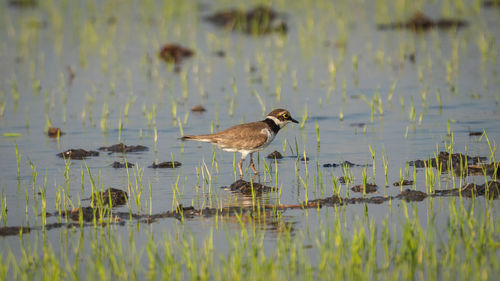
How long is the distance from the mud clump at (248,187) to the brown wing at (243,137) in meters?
1.26

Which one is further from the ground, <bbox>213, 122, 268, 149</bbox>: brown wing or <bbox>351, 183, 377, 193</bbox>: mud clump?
<bbox>213, 122, 268, 149</bbox>: brown wing

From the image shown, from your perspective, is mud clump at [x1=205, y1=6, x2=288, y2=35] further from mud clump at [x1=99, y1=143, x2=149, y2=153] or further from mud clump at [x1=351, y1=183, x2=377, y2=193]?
mud clump at [x1=351, y1=183, x2=377, y2=193]

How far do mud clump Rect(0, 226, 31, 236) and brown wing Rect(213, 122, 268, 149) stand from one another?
12.4ft

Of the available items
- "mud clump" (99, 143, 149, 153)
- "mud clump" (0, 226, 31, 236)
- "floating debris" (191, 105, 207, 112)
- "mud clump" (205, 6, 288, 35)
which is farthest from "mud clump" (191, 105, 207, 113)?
"mud clump" (205, 6, 288, 35)

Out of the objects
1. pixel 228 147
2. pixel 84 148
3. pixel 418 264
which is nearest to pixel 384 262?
pixel 418 264

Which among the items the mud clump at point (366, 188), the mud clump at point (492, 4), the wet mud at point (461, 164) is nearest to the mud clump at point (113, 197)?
the mud clump at point (366, 188)

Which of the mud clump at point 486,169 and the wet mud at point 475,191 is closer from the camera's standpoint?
the wet mud at point 475,191

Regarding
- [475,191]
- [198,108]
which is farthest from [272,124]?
[475,191]

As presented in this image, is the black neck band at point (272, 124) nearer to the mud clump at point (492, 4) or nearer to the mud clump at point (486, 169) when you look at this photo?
the mud clump at point (486, 169)

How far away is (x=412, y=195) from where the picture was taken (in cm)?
963

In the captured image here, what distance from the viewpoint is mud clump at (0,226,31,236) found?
871 cm

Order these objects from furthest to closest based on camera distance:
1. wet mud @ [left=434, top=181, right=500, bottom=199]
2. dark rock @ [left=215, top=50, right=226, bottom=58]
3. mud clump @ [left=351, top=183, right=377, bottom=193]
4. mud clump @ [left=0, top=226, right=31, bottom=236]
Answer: dark rock @ [left=215, top=50, right=226, bottom=58] < mud clump @ [left=351, top=183, right=377, bottom=193] < wet mud @ [left=434, top=181, right=500, bottom=199] < mud clump @ [left=0, top=226, right=31, bottom=236]

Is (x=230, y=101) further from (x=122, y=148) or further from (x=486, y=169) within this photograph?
(x=486, y=169)

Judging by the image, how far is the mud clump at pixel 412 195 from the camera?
9570 mm
